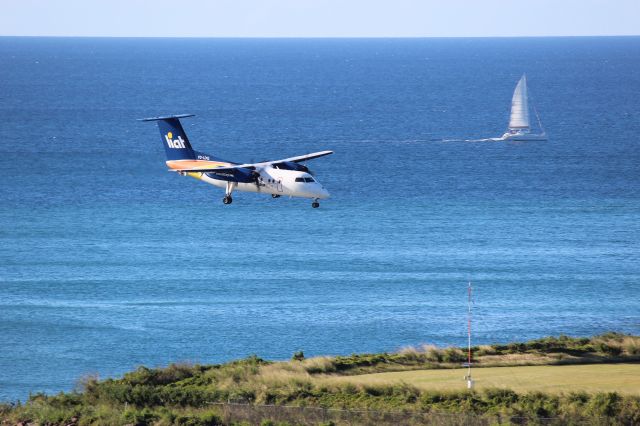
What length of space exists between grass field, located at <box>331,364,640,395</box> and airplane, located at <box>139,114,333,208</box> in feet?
46.6

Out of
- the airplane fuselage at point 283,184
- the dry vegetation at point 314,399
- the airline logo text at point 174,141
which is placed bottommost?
the dry vegetation at point 314,399

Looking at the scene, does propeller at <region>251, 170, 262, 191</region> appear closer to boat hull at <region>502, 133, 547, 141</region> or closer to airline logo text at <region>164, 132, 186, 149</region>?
airline logo text at <region>164, 132, 186, 149</region>

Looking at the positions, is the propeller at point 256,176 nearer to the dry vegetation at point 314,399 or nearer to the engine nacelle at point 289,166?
the engine nacelle at point 289,166

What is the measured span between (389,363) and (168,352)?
26.6m

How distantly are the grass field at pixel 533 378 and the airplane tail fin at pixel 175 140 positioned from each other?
765 inches

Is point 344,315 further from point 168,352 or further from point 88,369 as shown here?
point 88,369

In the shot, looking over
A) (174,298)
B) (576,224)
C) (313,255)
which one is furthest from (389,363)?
(576,224)

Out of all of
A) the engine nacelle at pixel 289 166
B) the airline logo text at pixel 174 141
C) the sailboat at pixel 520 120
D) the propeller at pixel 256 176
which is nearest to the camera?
the propeller at pixel 256 176

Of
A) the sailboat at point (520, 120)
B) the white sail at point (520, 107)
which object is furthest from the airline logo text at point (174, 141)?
the sailboat at point (520, 120)

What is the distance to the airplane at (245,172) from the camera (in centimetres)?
6706

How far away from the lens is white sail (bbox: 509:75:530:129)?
570 feet

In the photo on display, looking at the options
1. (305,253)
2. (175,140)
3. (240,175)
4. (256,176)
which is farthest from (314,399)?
(305,253)

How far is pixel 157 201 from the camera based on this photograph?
441 ft

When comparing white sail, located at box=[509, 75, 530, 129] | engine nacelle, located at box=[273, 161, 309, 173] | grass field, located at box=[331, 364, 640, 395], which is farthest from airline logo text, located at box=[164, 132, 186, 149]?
white sail, located at box=[509, 75, 530, 129]
